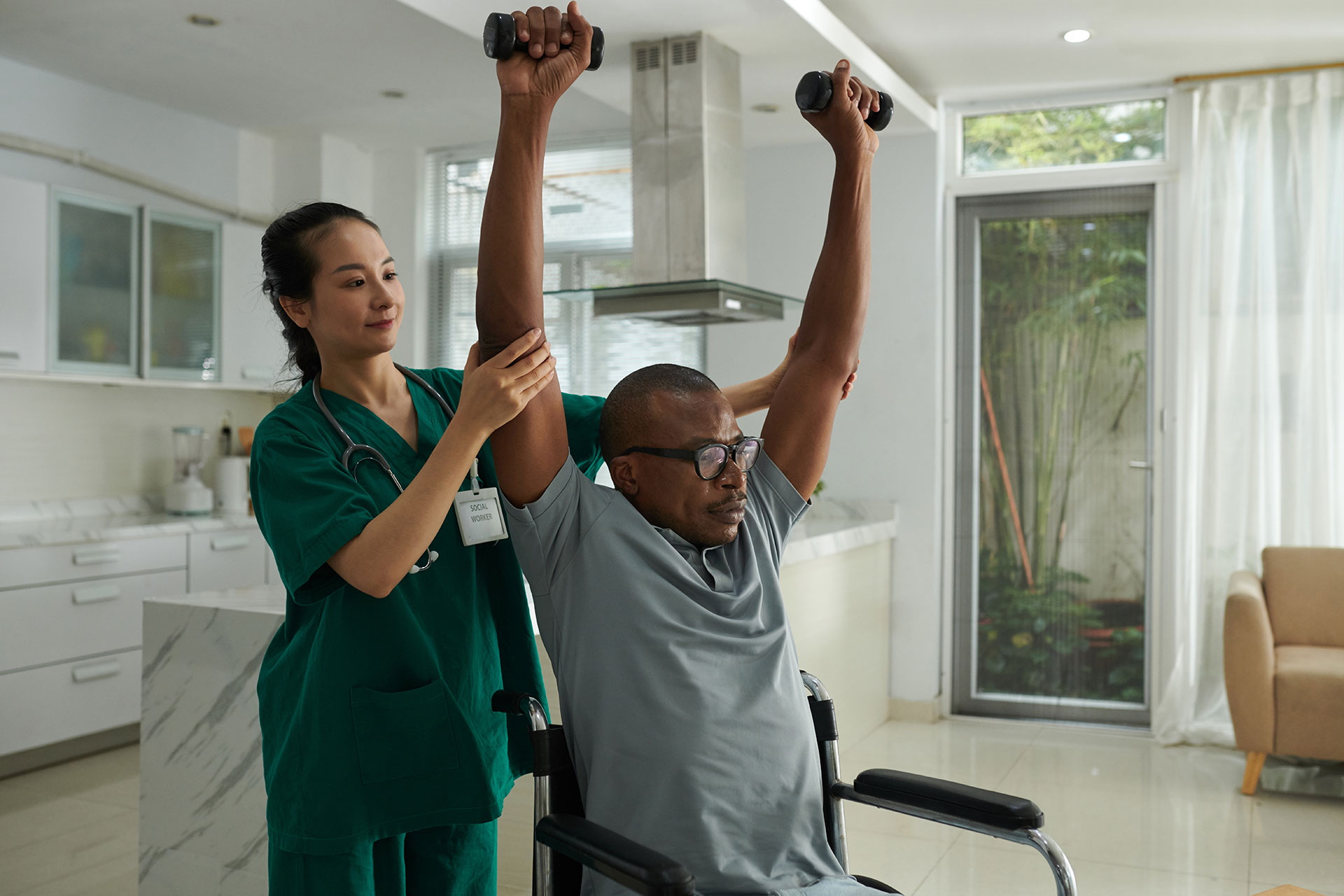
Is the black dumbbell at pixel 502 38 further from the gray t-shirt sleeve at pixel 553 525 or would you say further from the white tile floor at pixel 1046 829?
the white tile floor at pixel 1046 829

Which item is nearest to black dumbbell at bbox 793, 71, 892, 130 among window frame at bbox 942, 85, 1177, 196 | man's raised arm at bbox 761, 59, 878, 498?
man's raised arm at bbox 761, 59, 878, 498

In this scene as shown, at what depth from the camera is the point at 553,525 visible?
133cm

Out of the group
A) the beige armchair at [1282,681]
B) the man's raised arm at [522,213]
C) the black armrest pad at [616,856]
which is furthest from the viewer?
the beige armchair at [1282,681]

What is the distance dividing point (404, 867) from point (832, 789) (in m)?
0.56

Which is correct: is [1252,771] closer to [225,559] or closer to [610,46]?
[610,46]

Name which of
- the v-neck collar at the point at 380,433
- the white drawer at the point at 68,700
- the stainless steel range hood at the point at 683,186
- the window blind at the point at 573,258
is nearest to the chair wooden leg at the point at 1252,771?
the stainless steel range hood at the point at 683,186

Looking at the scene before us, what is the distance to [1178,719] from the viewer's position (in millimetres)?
4316

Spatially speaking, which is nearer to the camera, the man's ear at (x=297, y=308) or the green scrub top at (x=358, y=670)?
the green scrub top at (x=358, y=670)

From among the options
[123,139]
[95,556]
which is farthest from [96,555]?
[123,139]

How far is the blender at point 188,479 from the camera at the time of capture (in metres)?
4.52

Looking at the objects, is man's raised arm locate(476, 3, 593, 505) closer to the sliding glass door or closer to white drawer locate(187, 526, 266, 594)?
white drawer locate(187, 526, 266, 594)

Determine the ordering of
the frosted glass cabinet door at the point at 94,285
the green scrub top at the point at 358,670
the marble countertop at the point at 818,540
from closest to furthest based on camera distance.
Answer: the green scrub top at the point at 358,670 → the marble countertop at the point at 818,540 → the frosted glass cabinet door at the point at 94,285

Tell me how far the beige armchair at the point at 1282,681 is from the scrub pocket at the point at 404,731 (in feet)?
10.4

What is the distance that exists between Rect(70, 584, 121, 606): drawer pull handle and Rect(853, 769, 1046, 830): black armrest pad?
10.8 ft
